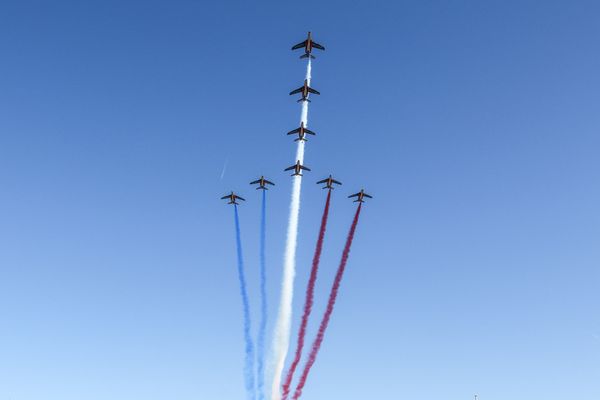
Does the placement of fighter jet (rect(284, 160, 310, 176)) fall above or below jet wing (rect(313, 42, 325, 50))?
below

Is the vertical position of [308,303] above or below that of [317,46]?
below

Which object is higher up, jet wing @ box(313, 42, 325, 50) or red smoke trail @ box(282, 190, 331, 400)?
jet wing @ box(313, 42, 325, 50)

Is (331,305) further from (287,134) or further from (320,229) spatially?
(287,134)

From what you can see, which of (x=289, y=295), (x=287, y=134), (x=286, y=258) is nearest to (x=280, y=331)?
(x=289, y=295)

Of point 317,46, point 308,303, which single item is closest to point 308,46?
point 317,46

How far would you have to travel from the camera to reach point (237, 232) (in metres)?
129

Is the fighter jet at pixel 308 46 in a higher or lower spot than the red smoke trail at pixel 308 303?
higher

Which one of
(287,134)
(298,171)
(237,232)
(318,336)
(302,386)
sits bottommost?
(302,386)

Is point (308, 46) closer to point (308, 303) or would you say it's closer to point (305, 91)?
point (305, 91)

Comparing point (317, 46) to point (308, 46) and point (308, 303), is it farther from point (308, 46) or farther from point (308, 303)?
point (308, 303)

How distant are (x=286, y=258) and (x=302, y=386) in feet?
82.4

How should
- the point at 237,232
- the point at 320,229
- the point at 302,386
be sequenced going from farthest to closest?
the point at 237,232 → the point at 320,229 → the point at 302,386

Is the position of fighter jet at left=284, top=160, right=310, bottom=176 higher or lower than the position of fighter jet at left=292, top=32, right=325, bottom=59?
lower

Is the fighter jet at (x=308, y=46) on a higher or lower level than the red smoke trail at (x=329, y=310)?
higher
